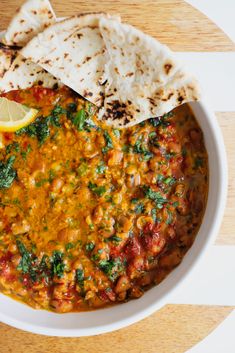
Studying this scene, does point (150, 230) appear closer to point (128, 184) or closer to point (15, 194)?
point (128, 184)

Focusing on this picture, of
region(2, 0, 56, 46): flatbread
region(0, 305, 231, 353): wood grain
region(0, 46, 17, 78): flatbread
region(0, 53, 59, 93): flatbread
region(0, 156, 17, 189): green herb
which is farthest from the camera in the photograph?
region(0, 305, 231, 353): wood grain

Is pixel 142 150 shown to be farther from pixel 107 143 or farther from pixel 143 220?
pixel 143 220

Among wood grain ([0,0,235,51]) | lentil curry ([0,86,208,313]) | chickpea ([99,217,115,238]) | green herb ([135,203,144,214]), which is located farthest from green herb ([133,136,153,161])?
wood grain ([0,0,235,51])

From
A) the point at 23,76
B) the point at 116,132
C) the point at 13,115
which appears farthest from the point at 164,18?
the point at 13,115

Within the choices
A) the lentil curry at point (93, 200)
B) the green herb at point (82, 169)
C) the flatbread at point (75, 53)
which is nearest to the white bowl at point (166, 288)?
the lentil curry at point (93, 200)

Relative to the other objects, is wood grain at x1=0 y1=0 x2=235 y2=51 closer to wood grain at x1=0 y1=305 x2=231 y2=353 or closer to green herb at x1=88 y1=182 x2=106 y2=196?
green herb at x1=88 y1=182 x2=106 y2=196

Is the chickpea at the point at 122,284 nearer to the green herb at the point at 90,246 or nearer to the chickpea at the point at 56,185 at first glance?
the green herb at the point at 90,246

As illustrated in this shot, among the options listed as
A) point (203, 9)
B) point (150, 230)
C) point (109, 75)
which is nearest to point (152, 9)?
point (203, 9)

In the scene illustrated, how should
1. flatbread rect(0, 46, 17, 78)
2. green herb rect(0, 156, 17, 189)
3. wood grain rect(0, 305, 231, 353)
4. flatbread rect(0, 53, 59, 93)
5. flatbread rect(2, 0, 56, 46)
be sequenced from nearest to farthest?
flatbread rect(2, 0, 56, 46)
flatbread rect(0, 46, 17, 78)
flatbread rect(0, 53, 59, 93)
green herb rect(0, 156, 17, 189)
wood grain rect(0, 305, 231, 353)
